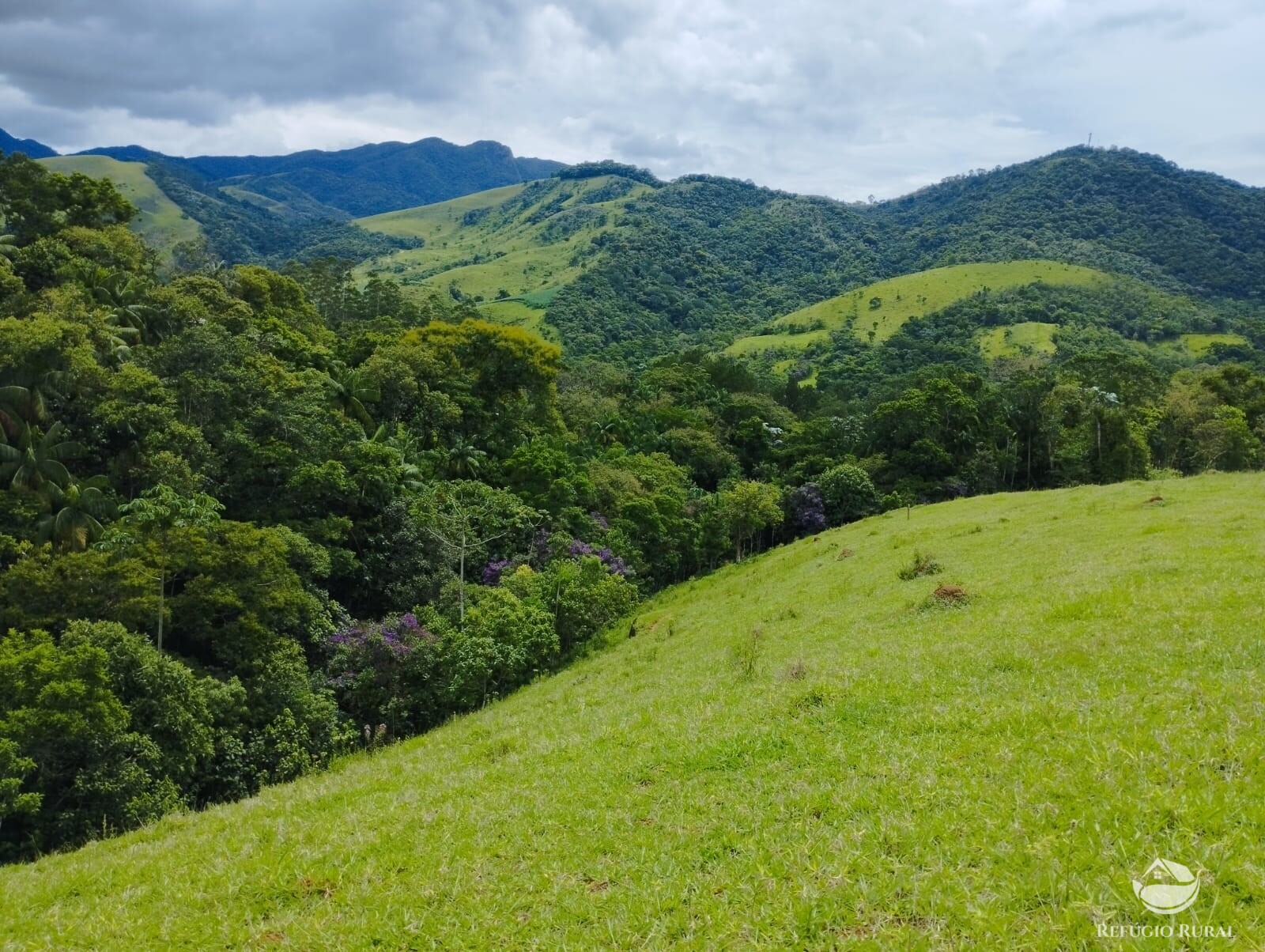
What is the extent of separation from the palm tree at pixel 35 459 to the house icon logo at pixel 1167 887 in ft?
124

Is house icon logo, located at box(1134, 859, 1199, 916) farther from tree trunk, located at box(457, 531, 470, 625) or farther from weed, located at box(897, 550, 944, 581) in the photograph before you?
tree trunk, located at box(457, 531, 470, 625)

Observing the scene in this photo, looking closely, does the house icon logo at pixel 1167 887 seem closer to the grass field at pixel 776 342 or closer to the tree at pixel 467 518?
the tree at pixel 467 518

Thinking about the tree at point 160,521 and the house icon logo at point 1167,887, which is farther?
the tree at point 160,521

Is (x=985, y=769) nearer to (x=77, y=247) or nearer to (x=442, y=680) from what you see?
(x=442, y=680)

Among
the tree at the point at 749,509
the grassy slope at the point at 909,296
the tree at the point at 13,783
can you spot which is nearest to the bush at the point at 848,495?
the tree at the point at 749,509

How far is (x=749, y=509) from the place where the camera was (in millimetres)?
53719

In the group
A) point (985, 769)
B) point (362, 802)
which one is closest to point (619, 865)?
point (985, 769)

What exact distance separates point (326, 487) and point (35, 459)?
38.7ft

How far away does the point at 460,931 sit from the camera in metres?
6.96

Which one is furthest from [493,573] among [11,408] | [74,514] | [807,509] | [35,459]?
[807,509]

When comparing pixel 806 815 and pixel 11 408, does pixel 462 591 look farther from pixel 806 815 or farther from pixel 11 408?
pixel 806 815

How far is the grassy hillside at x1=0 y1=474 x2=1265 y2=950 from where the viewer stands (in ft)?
19.8

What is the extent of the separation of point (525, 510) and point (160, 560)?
21581 mm

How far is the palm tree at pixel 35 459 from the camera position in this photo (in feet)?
95.8
